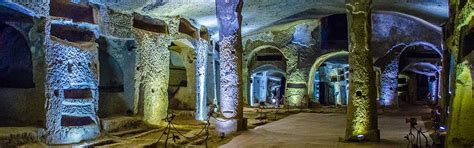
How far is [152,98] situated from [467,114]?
29.1ft

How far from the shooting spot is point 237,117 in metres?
11.0

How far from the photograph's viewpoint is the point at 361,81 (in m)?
8.73

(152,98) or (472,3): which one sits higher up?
(472,3)

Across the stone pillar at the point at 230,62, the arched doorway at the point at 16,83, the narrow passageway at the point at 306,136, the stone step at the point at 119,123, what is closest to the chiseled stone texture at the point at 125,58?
the stone step at the point at 119,123

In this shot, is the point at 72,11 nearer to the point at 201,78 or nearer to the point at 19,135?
the point at 19,135

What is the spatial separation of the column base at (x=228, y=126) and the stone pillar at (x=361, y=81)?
3.12 metres

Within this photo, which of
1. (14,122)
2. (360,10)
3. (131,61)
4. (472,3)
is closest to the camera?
(472,3)

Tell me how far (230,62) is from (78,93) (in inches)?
158

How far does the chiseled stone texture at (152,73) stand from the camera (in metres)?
12.6

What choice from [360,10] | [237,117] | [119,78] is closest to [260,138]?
[237,117]

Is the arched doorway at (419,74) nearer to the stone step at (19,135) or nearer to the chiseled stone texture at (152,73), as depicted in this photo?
the chiseled stone texture at (152,73)

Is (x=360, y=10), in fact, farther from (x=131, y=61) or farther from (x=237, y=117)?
(x=131, y=61)

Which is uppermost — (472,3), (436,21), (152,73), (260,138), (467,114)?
(436,21)

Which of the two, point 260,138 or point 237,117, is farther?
point 237,117
